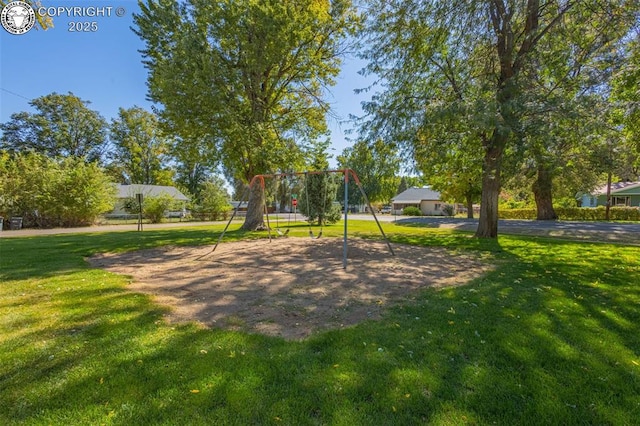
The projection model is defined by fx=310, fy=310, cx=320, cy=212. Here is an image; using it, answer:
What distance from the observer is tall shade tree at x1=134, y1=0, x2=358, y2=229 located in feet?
39.8

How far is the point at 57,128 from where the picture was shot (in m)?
44.2

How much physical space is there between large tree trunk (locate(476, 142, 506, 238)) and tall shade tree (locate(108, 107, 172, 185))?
46389mm

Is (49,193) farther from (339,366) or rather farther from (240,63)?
(339,366)

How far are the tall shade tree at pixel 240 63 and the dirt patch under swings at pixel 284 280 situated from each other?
18.7ft

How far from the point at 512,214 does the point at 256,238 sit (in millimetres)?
28927

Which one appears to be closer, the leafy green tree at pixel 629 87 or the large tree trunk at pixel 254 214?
the leafy green tree at pixel 629 87

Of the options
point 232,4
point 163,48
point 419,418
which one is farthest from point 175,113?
point 419,418

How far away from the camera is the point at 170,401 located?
7.54 ft

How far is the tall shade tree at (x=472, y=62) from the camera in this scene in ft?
27.1

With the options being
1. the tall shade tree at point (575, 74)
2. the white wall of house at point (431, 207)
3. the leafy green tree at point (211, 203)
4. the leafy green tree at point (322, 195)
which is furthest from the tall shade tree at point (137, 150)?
the tall shade tree at point (575, 74)

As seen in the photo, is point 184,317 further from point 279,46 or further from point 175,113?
point 279,46

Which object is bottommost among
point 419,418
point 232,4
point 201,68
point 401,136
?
point 419,418

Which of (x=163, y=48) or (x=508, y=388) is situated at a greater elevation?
(x=163, y=48)

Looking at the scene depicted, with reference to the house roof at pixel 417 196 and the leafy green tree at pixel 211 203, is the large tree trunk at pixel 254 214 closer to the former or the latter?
the leafy green tree at pixel 211 203
